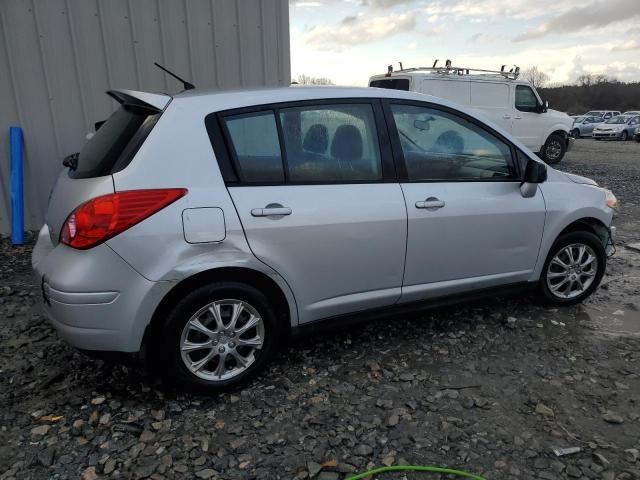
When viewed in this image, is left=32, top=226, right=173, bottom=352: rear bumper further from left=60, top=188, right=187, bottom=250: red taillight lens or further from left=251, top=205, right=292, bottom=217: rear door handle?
left=251, top=205, right=292, bottom=217: rear door handle

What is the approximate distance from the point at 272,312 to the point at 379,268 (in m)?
0.72

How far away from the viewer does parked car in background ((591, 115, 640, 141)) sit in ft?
80.4

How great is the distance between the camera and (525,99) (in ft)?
40.1

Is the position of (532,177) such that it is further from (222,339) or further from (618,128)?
(618,128)

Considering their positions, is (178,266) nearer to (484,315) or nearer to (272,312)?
(272,312)

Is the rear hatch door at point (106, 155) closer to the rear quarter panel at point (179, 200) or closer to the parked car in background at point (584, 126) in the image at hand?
the rear quarter panel at point (179, 200)

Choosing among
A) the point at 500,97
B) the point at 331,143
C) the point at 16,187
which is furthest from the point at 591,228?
the point at 500,97

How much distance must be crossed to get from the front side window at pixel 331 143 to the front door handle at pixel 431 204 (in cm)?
31

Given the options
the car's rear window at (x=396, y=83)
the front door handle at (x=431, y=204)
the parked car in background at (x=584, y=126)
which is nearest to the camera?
the front door handle at (x=431, y=204)

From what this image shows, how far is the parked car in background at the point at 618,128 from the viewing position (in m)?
24.5

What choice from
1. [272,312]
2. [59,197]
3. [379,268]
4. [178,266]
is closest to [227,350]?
[272,312]

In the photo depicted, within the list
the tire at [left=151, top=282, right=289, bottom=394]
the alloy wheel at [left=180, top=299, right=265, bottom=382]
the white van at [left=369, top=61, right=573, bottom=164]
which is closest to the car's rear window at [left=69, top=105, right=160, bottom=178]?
the tire at [left=151, top=282, right=289, bottom=394]

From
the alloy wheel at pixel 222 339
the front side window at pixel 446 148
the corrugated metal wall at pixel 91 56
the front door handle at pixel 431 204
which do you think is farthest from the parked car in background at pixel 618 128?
the alloy wheel at pixel 222 339

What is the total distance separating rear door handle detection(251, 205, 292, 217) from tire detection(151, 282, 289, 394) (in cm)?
39
